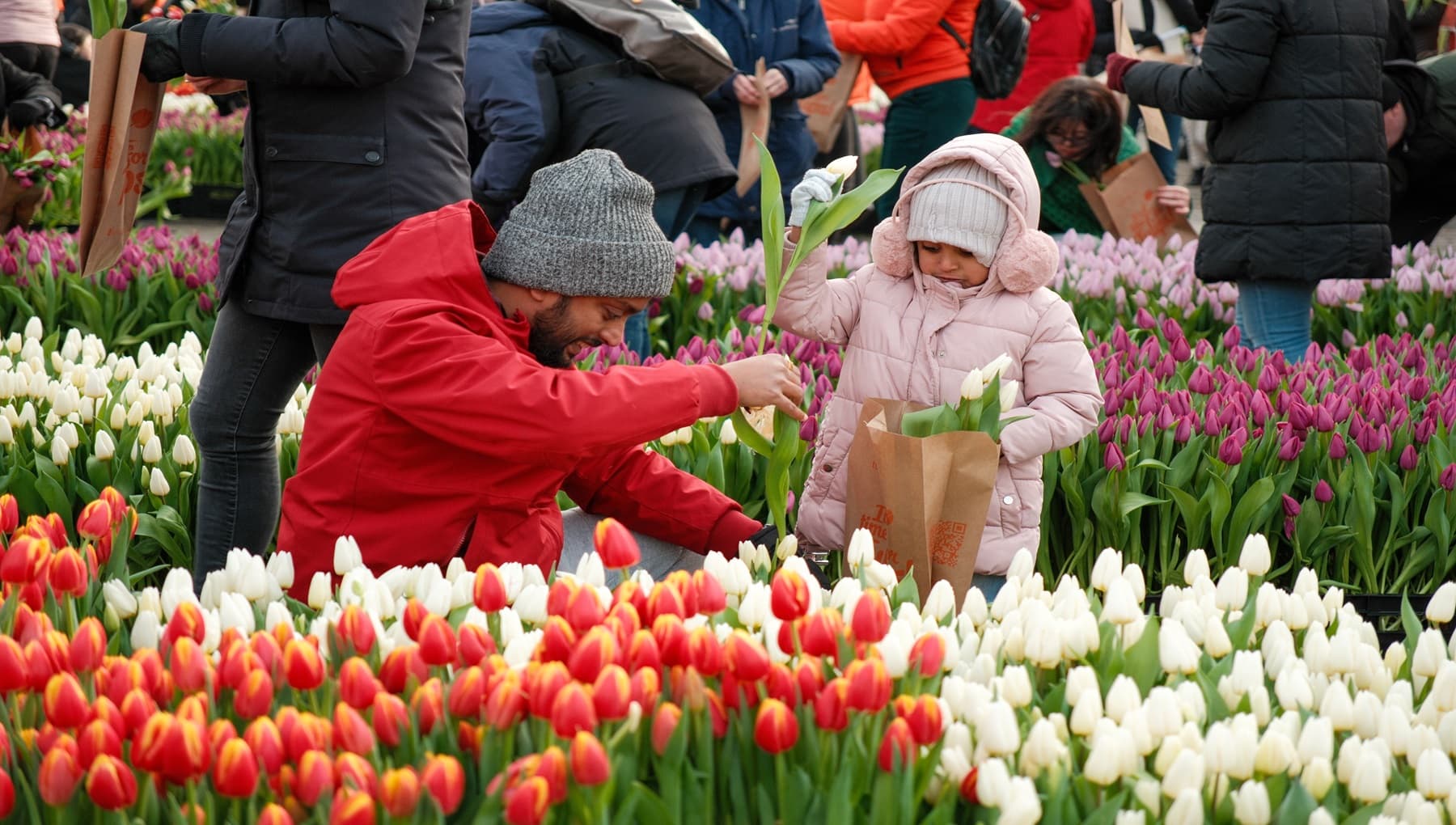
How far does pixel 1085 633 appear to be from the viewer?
208 centimetres

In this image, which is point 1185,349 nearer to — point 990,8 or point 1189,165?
point 990,8

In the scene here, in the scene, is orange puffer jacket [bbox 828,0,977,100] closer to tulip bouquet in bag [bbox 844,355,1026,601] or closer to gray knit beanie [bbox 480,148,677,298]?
tulip bouquet in bag [bbox 844,355,1026,601]

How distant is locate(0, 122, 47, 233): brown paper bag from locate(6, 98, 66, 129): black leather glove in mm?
106

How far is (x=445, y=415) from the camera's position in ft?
8.21

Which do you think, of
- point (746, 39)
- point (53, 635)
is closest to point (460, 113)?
point (53, 635)

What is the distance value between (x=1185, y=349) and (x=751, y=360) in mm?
2303

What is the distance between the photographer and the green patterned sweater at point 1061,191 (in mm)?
6758

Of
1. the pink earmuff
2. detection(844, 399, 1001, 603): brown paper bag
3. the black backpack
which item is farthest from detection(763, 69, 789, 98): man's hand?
detection(844, 399, 1001, 603): brown paper bag

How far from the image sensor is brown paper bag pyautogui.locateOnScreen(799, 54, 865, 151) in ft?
25.0

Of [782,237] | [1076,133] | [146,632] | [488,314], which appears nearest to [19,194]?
[1076,133]

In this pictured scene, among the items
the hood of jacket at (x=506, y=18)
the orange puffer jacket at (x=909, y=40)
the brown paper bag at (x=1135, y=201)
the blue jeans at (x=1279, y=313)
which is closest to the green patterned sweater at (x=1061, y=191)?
the brown paper bag at (x=1135, y=201)

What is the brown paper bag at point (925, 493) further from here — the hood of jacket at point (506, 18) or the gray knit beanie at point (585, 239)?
the hood of jacket at point (506, 18)

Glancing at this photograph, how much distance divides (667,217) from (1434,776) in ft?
12.0

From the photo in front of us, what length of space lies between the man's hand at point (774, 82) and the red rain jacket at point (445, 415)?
379cm
